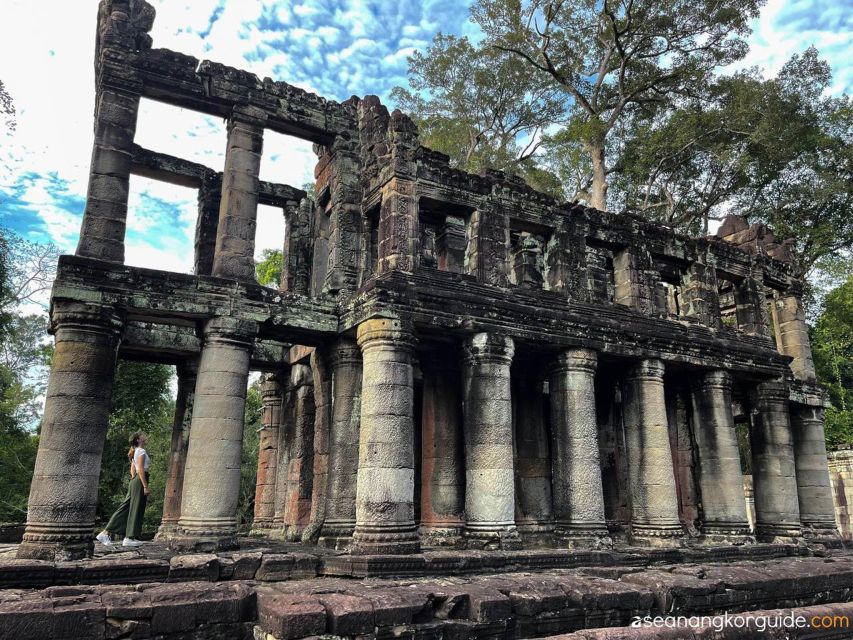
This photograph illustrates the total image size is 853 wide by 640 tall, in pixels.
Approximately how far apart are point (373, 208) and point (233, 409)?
491 centimetres

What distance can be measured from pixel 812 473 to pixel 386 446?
13438 mm

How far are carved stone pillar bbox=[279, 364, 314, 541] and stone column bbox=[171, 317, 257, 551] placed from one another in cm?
318

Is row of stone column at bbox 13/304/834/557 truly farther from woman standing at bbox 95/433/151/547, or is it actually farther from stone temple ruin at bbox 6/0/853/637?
woman standing at bbox 95/433/151/547

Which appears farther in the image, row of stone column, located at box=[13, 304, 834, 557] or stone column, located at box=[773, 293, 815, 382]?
stone column, located at box=[773, 293, 815, 382]

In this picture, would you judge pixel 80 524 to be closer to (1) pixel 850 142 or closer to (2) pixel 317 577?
(2) pixel 317 577

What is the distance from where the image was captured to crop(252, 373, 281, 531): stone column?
51.2 ft

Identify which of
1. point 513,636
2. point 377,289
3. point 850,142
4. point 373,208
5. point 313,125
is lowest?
point 513,636

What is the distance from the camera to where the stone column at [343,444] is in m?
11.4

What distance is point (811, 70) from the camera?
1001 inches

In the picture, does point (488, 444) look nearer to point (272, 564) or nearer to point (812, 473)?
point (272, 564)

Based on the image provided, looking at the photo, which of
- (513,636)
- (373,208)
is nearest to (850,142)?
(373,208)

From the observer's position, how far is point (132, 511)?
10.3 m

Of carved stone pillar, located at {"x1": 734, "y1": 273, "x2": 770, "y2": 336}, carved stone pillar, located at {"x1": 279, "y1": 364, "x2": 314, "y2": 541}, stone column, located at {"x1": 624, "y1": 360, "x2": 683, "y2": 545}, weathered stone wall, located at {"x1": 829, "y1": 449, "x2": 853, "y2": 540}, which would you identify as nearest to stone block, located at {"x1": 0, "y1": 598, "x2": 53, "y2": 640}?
carved stone pillar, located at {"x1": 279, "y1": 364, "x2": 314, "y2": 541}

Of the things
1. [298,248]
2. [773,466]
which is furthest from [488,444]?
[773,466]
